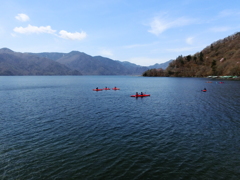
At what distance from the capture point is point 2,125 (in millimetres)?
33438

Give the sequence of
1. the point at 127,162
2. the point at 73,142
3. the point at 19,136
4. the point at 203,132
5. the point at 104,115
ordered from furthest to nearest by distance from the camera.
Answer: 1. the point at 104,115
2. the point at 203,132
3. the point at 19,136
4. the point at 73,142
5. the point at 127,162

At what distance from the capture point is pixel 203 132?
2953cm

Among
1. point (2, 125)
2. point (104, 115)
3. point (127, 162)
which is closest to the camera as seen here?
point (127, 162)

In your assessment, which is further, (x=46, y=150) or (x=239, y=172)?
(x=46, y=150)

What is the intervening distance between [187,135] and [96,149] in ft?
50.1

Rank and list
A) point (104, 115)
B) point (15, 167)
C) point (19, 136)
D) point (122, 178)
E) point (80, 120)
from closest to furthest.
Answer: point (122, 178) → point (15, 167) → point (19, 136) → point (80, 120) → point (104, 115)

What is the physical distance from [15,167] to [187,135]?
24.7 metres

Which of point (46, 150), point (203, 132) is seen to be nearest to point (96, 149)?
point (46, 150)

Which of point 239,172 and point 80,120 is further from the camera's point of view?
point 80,120

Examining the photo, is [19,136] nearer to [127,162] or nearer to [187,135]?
[127,162]

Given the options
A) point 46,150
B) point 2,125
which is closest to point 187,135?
point 46,150

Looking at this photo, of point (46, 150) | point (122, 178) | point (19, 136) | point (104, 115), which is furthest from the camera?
point (104, 115)

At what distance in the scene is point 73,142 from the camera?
2545 cm

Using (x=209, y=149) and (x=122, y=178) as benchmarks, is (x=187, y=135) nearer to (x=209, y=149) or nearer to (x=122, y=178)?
(x=209, y=149)
